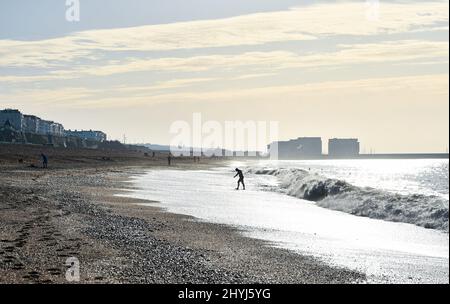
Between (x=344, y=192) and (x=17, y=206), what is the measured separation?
23760 millimetres

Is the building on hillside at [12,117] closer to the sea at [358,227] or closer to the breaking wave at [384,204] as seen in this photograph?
the breaking wave at [384,204]

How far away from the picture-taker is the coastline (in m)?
12.0

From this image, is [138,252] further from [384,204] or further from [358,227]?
[384,204]

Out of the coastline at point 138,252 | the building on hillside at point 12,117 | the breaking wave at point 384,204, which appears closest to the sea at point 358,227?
the breaking wave at point 384,204

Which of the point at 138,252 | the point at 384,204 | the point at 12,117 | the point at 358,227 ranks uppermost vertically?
the point at 12,117

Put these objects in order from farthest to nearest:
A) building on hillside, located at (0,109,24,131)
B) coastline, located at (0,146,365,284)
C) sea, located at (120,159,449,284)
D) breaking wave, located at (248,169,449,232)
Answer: building on hillside, located at (0,109,24,131), breaking wave, located at (248,169,449,232), sea, located at (120,159,449,284), coastline, located at (0,146,365,284)

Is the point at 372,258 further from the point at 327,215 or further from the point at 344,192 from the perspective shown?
the point at 344,192

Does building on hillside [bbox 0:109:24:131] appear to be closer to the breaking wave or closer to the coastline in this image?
the breaking wave

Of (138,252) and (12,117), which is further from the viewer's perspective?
(12,117)

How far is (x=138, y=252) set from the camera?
48.0 ft

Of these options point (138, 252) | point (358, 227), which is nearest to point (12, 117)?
point (358, 227)

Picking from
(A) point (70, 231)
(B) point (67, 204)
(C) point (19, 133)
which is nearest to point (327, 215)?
(B) point (67, 204)

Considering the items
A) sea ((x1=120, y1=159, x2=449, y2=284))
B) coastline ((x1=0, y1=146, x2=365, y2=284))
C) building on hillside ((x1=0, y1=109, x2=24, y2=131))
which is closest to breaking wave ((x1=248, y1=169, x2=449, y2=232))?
sea ((x1=120, y1=159, x2=449, y2=284))

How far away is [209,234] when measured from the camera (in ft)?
62.4
